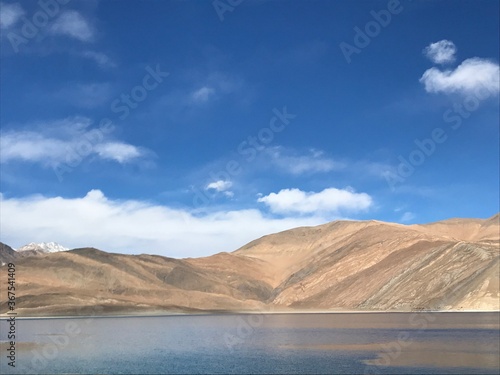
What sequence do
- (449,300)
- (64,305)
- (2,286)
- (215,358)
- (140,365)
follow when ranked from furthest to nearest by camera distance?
1. (2,286)
2. (64,305)
3. (449,300)
4. (215,358)
5. (140,365)

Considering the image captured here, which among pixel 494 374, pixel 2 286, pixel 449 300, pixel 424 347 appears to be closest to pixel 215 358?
pixel 424 347

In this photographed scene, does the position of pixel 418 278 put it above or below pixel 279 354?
above

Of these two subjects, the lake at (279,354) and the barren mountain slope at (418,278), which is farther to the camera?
the barren mountain slope at (418,278)

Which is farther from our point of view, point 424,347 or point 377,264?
point 377,264

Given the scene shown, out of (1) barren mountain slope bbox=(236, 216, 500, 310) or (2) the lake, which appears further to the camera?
(1) barren mountain slope bbox=(236, 216, 500, 310)

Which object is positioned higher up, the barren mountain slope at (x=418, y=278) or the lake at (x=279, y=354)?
the barren mountain slope at (x=418, y=278)

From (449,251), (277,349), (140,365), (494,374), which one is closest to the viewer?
(494,374)

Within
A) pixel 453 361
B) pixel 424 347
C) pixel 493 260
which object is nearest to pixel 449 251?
pixel 493 260

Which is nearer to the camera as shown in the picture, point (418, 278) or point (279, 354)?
point (279, 354)

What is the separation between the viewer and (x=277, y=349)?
57.4 m

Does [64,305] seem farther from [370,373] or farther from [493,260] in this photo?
[370,373]

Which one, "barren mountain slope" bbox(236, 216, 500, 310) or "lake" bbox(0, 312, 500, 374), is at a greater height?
"barren mountain slope" bbox(236, 216, 500, 310)

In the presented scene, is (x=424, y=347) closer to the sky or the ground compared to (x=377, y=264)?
closer to the ground

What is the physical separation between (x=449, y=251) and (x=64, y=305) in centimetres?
12073
